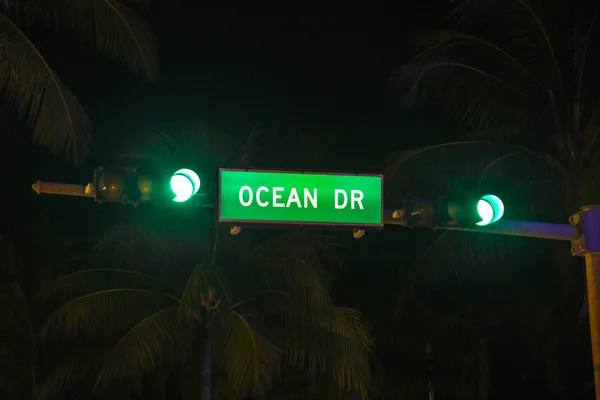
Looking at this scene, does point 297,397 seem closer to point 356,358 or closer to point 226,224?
point 356,358

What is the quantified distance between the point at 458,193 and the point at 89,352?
7902mm

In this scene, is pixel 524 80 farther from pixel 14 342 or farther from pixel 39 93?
pixel 14 342

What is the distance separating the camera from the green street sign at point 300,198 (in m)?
8.67

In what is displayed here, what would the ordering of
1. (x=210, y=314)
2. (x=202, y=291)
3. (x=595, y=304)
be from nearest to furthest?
(x=595, y=304)
(x=202, y=291)
(x=210, y=314)

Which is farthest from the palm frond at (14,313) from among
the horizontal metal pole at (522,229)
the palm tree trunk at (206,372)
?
the horizontal metal pole at (522,229)

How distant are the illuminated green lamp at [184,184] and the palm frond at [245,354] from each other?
556 centimetres

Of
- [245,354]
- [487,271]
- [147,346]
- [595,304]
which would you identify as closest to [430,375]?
[487,271]

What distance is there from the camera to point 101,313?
14445 millimetres

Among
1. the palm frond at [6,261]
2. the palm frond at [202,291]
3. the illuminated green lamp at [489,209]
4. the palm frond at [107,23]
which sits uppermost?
the palm frond at [107,23]

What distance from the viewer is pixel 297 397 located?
72.4 feet

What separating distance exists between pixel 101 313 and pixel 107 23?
4.92 meters

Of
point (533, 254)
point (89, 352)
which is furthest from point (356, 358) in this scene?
point (533, 254)

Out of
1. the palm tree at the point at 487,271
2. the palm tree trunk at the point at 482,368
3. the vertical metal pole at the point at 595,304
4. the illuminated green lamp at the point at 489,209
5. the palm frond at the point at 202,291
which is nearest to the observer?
the illuminated green lamp at the point at 489,209

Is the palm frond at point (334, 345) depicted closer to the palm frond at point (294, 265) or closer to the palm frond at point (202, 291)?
the palm frond at point (294, 265)
